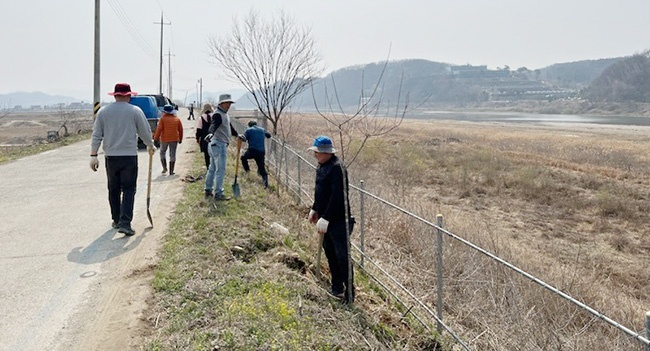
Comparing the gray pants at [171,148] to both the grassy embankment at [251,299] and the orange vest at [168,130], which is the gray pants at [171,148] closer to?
the orange vest at [168,130]

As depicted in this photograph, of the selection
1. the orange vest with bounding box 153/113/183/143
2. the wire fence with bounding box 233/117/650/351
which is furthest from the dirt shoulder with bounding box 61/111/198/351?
the orange vest with bounding box 153/113/183/143

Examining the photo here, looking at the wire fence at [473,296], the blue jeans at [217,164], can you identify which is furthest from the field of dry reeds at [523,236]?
the blue jeans at [217,164]

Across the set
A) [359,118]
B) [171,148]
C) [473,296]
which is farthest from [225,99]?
[473,296]

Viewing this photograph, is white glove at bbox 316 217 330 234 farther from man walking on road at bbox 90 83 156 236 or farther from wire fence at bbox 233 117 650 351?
man walking on road at bbox 90 83 156 236

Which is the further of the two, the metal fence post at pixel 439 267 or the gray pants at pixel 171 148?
the gray pants at pixel 171 148

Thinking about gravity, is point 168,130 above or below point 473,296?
above

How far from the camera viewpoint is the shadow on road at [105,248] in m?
5.20

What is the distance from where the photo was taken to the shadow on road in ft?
17.1

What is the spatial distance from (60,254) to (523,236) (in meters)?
10.9

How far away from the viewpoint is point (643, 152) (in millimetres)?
29406

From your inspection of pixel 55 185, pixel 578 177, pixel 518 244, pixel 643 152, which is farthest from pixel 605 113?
pixel 55 185

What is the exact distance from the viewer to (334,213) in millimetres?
4621

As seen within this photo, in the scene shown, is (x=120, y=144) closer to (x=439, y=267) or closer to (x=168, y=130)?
(x=439, y=267)

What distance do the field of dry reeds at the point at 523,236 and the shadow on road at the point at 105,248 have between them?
3.42 metres
